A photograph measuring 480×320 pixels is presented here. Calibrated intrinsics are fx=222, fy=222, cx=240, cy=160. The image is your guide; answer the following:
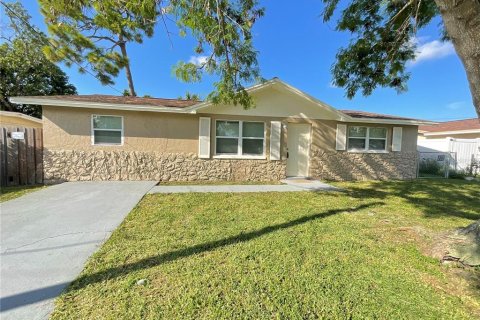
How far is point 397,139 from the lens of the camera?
10781mm

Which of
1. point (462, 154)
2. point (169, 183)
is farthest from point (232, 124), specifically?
point (462, 154)

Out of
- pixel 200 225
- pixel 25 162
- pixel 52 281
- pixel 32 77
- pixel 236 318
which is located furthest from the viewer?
pixel 32 77

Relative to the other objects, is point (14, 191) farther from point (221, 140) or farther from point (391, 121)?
point (391, 121)

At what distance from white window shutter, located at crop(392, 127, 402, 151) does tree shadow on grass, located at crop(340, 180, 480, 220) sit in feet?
7.19

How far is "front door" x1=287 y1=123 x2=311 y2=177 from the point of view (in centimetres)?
998

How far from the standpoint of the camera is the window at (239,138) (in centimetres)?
938

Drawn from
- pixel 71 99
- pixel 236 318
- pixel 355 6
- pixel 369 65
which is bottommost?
pixel 236 318

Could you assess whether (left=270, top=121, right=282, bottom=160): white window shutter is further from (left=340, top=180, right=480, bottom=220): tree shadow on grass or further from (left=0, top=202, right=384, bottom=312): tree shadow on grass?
(left=0, top=202, right=384, bottom=312): tree shadow on grass

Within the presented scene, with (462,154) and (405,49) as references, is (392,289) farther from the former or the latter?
(462,154)

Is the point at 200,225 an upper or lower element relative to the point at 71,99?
lower

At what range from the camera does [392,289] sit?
103 inches

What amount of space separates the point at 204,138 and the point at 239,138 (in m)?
1.49

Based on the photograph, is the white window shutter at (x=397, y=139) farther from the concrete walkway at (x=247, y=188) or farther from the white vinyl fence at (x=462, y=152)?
the concrete walkway at (x=247, y=188)

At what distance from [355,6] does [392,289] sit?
6.76 m
